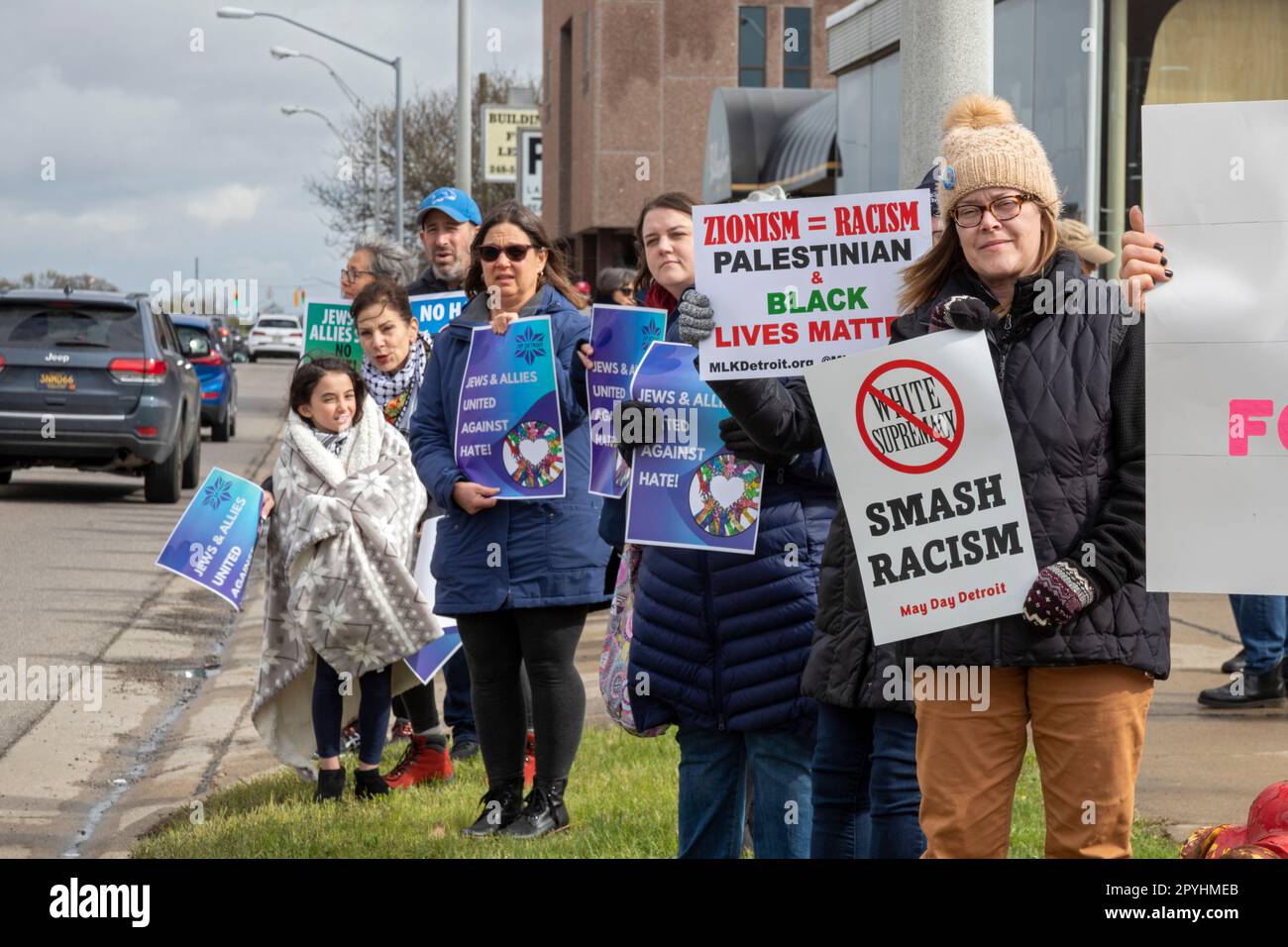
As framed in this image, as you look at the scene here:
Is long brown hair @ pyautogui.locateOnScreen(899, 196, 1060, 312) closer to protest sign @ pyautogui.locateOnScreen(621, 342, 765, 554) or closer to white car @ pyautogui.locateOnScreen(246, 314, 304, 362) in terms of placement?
protest sign @ pyautogui.locateOnScreen(621, 342, 765, 554)

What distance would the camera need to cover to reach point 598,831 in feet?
18.6

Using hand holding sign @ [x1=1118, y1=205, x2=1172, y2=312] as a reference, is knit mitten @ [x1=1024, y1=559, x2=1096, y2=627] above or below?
below

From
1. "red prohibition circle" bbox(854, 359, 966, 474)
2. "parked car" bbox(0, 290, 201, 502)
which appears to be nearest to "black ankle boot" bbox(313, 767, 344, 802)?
"red prohibition circle" bbox(854, 359, 966, 474)

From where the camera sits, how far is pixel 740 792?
4.50 m

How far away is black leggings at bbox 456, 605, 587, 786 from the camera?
5.66 meters

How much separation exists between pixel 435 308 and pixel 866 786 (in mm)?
3731

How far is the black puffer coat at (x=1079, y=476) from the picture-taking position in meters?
3.42

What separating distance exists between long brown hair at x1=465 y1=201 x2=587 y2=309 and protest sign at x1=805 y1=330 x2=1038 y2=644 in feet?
7.66

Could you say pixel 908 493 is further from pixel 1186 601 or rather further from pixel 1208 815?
pixel 1186 601

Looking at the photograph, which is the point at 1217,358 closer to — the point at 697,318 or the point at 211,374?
the point at 697,318

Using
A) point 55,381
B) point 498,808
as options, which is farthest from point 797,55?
point 498,808

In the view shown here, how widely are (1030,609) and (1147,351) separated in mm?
573

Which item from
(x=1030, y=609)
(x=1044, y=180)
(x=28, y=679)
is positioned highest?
(x=1044, y=180)
